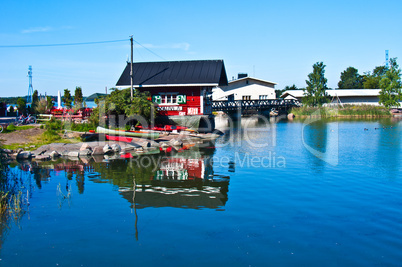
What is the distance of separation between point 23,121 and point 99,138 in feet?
28.3

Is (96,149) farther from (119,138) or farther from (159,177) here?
(159,177)

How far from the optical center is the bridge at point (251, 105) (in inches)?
2152

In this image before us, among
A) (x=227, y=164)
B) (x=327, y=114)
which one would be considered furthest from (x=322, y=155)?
(x=327, y=114)

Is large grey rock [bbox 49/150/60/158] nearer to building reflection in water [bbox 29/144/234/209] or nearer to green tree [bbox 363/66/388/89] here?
building reflection in water [bbox 29/144/234/209]

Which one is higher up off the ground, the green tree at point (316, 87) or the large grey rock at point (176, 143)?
the green tree at point (316, 87)

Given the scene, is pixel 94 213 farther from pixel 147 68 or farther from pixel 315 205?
pixel 147 68

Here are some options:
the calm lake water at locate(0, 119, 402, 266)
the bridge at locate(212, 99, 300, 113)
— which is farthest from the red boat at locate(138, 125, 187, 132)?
the bridge at locate(212, 99, 300, 113)

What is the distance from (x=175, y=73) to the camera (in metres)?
33.1

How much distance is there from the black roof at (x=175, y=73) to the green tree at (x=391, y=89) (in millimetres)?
45491

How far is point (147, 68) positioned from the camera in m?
34.5

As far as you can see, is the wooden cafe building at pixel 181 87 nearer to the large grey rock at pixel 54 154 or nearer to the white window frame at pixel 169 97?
the white window frame at pixel 169 97

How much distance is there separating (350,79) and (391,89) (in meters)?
44.4

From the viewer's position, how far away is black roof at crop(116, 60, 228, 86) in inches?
1259

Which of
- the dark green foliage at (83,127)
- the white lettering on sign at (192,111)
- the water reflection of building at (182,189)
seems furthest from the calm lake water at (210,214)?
the white lettering on sign at (192,111)
